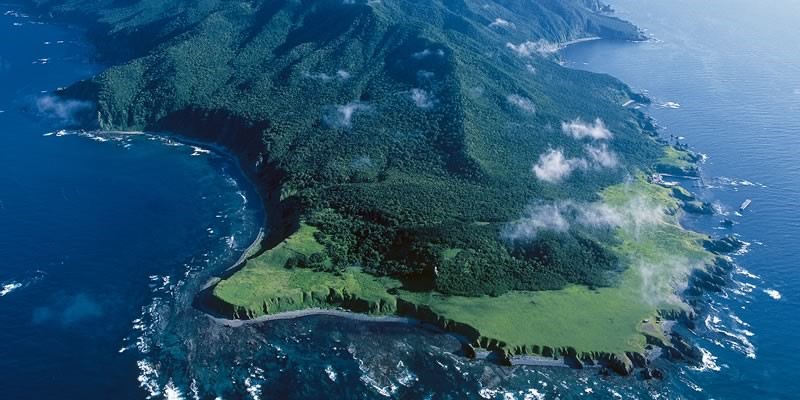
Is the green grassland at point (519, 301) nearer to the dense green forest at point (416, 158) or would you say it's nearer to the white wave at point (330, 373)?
the dense green forest at point (416, 158)

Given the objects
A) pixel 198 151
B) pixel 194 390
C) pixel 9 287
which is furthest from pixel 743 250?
pixel 9 287

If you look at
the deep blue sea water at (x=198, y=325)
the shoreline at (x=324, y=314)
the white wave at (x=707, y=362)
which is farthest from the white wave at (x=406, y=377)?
the white wave at (x=707, y=362)

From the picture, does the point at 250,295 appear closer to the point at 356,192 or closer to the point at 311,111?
the point at 356,192

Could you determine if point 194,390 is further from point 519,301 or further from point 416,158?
point 416,158

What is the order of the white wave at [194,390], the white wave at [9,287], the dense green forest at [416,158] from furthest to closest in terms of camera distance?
the dense green forest at [416,158] < the white wave at [9,287] < the white wave at [194,390]

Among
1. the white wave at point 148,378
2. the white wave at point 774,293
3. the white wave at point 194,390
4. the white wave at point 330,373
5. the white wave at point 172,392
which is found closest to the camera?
the white wave at point 172,392

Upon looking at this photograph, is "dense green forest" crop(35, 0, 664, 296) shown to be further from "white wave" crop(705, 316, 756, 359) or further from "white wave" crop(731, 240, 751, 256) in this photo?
"white wave" crop(731, 240, 751, 256)

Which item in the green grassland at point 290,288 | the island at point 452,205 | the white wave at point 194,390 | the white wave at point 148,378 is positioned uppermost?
the island at point 452,205

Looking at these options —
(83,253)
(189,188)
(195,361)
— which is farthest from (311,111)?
(195,361)

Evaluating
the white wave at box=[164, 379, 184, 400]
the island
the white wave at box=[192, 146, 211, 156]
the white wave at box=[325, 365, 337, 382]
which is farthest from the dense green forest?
the white wave at box=[164, 379, 184, 400]
